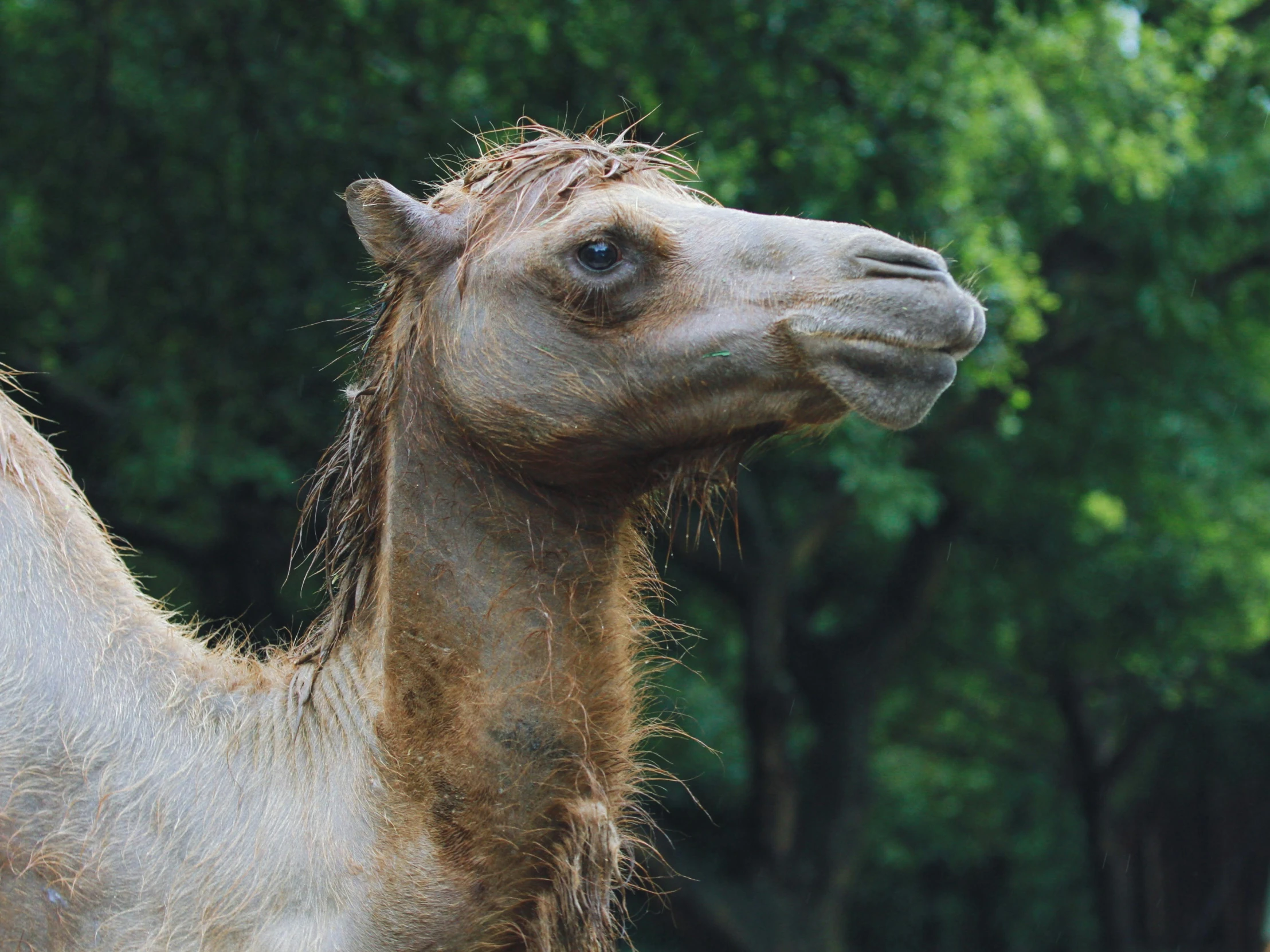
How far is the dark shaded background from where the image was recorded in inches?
328

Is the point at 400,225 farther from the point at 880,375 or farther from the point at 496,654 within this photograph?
the point at 880,375

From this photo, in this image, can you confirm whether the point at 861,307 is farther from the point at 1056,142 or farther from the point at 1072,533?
the point at 1072,533

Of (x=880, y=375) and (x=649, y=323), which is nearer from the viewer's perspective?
(x=880, y=375)

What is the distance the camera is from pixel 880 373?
242 cm

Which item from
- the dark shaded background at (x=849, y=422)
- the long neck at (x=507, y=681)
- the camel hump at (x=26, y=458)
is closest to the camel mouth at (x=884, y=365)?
the long neck at (x=507, y=681)

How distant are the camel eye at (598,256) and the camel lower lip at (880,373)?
398 mm

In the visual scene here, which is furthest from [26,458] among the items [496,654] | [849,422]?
[849,422]

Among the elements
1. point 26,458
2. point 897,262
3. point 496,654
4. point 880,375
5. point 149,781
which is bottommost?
point 149,781

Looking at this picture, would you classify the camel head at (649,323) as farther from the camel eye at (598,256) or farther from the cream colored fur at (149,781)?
the cream colored fur at (149,781)

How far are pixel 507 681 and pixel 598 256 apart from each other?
80 cm

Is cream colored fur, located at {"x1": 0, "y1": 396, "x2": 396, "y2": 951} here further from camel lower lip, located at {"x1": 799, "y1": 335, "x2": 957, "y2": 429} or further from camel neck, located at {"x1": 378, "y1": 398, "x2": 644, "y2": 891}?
camel lower lip, located at {"x1": 799, "y1": 335, "x2": 957, "y2": 429}

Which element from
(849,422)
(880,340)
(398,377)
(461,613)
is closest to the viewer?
(880,340)

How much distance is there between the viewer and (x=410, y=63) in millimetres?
8805

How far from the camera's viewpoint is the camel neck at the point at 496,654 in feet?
7.97
